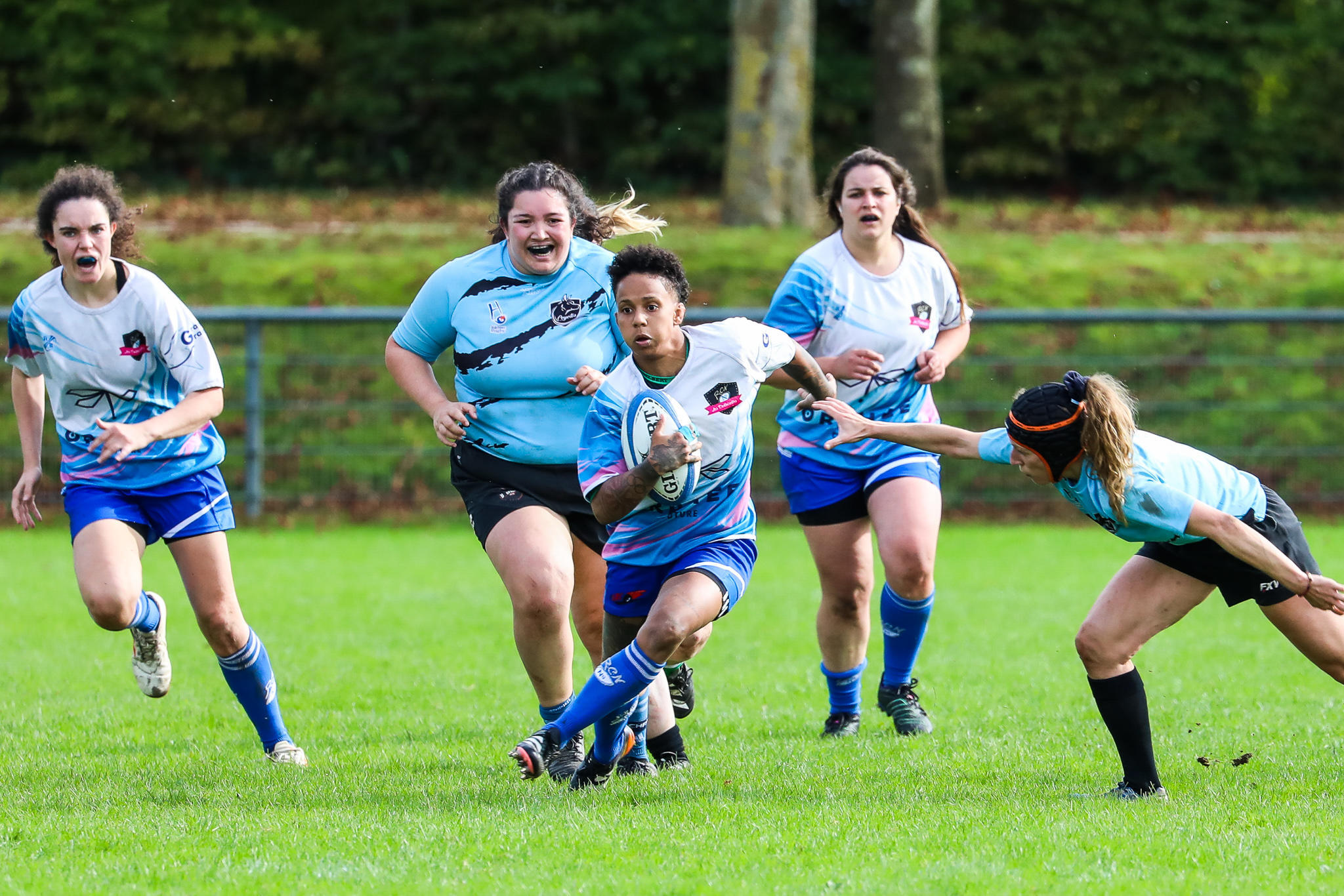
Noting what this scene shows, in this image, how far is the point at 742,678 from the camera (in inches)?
305

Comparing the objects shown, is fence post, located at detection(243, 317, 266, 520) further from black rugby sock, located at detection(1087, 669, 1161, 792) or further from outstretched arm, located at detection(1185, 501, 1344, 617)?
outstretched arm, located at detection(1185, 501, 1344, 617)

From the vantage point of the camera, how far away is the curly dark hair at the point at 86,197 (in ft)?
18.5

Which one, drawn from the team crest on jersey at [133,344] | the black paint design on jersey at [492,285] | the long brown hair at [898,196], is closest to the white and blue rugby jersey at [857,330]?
the long brown hair at [898,196]

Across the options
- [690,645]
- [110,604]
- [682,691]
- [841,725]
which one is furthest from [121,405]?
[841,725]

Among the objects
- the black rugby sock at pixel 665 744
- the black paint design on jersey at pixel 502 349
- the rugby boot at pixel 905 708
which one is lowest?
the rugby boot at pixel 905 708

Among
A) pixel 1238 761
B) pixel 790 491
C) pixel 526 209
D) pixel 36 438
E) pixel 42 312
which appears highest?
pixel 526 209

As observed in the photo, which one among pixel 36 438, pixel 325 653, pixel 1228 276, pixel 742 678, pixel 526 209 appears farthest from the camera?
pixel 1228 276

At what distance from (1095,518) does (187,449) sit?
3358 millimetres

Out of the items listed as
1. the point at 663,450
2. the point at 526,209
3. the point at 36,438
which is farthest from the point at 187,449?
the point at 663,450

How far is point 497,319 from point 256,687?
1759 millimetres

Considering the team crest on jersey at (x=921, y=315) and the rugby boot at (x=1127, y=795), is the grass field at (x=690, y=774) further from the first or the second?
the team crest on jersey at (x=921, y=315)

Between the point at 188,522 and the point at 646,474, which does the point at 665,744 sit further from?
the point at 188,522

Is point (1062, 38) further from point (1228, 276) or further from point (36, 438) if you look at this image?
point (36, 438)

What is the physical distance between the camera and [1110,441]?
4.71m
